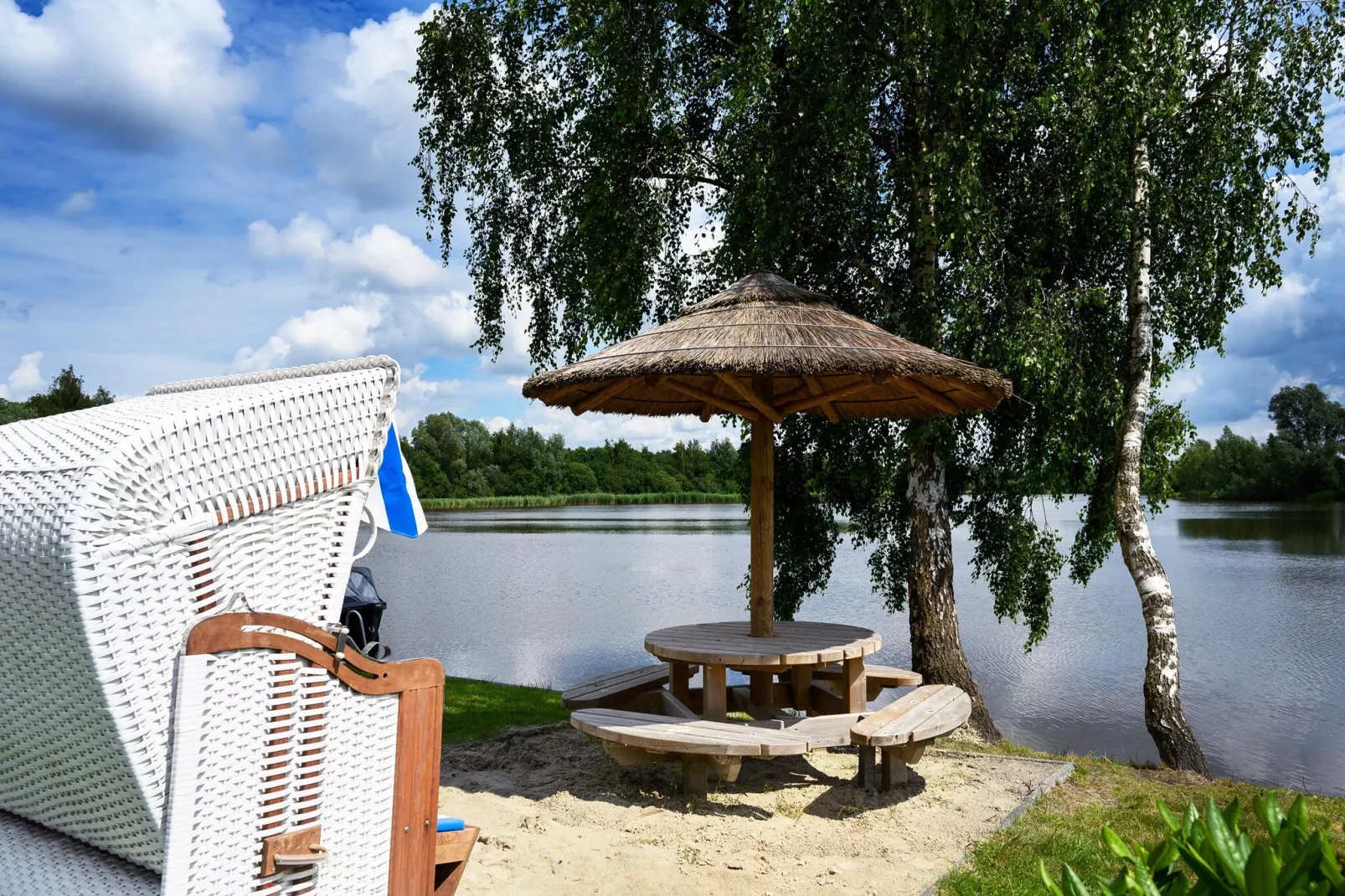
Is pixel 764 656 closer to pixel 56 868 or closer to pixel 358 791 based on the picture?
pixel 358 791

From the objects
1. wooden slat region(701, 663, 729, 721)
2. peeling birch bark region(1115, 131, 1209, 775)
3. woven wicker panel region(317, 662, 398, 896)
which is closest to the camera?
woven wicker panel region(317, 662, 398, 896)

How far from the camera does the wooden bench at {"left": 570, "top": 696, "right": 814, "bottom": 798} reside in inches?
182

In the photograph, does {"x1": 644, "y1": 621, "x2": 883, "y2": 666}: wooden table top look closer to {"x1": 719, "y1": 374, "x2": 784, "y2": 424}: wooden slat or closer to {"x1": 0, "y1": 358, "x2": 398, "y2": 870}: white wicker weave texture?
{"x1": 719, "y1": 374, "x2": 784, "y2": 424}: wooden slat

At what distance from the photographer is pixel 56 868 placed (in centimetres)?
221

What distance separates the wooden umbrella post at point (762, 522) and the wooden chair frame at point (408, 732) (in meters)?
3.43

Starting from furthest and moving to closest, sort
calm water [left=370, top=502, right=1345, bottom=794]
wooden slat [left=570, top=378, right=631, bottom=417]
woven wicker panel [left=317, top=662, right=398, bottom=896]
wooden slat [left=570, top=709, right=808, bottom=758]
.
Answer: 1. calm water [left=370, top=502, right=1345, bottom=794]
2. wooden slat [left=570, top=378, right=631, bottom=417]
3. wooden slat [left=570, top=709, right=808, bottom=758]
4. woven wicker panel [left=317, top=662, right=398, bottom=896]

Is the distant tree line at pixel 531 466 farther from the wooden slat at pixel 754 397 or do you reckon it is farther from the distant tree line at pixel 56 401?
the wooden slat at pixel 754 397

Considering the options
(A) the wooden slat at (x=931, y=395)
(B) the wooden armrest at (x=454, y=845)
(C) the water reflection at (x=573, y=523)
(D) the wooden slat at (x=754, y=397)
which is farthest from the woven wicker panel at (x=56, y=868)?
(C) the water reflection at (x=573, y=523)

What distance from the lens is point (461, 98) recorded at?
954 cm

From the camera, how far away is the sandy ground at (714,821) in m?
4.01

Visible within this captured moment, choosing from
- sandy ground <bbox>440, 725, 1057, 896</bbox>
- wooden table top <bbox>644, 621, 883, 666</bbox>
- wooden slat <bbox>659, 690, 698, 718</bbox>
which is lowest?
sandy ground <bbox>440, 725, 1057, 896</bbox>

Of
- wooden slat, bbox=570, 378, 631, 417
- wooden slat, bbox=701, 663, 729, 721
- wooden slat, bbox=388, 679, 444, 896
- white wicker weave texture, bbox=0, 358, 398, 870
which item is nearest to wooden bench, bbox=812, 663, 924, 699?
wooden slat, bbox=701, 663, 729, 721

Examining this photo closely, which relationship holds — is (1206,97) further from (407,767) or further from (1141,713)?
(407,767)

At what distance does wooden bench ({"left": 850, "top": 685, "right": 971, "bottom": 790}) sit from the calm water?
4.54 m
